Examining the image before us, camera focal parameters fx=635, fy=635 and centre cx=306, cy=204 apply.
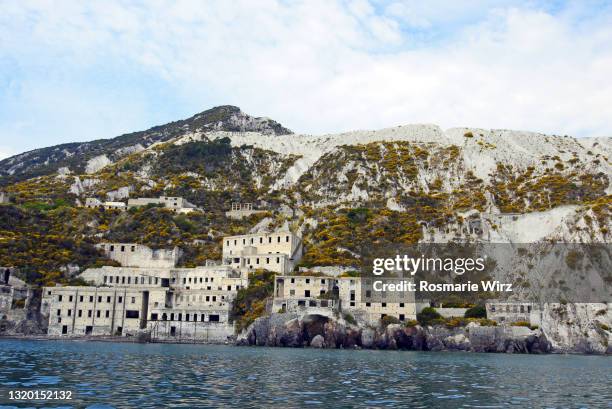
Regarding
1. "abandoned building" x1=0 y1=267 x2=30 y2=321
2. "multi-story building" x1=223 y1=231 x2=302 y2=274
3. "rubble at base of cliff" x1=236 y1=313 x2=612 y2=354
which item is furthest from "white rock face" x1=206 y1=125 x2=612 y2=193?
"rubble at base of cliff" x1=236 y1=313 x2=612 y2=354

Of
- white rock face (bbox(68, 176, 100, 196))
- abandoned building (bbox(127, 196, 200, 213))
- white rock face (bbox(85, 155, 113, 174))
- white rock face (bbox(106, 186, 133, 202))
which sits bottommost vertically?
abandoned building (bbox(127, 196, 200, 213))

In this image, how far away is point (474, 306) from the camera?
83.4 meters

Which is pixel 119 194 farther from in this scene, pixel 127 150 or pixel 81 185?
pixel 127 150

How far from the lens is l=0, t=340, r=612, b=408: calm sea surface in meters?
25.8

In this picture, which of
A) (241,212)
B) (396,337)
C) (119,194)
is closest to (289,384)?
(396,337)

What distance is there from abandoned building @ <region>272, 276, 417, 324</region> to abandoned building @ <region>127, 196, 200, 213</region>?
1711 inches

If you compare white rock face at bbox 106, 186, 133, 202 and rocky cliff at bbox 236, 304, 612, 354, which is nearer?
rocky cliff at bbox 236, 304, 612, 354

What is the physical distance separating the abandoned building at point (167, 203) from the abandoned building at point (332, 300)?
43.5 meters

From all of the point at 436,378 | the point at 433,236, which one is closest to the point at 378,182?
the point at 433,236

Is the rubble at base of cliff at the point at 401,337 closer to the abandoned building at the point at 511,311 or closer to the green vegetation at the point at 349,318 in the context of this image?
the green vegetation at the point at 349,318

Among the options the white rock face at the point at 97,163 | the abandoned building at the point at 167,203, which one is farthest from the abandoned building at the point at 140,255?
the white rock face at the point at 97,163

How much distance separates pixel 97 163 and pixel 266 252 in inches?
3656

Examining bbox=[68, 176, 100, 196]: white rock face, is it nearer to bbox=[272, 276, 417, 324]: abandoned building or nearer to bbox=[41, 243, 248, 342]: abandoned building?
bbox=[41, 243, 248, 342]: abandoned building

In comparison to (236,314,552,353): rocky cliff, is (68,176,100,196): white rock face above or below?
above
